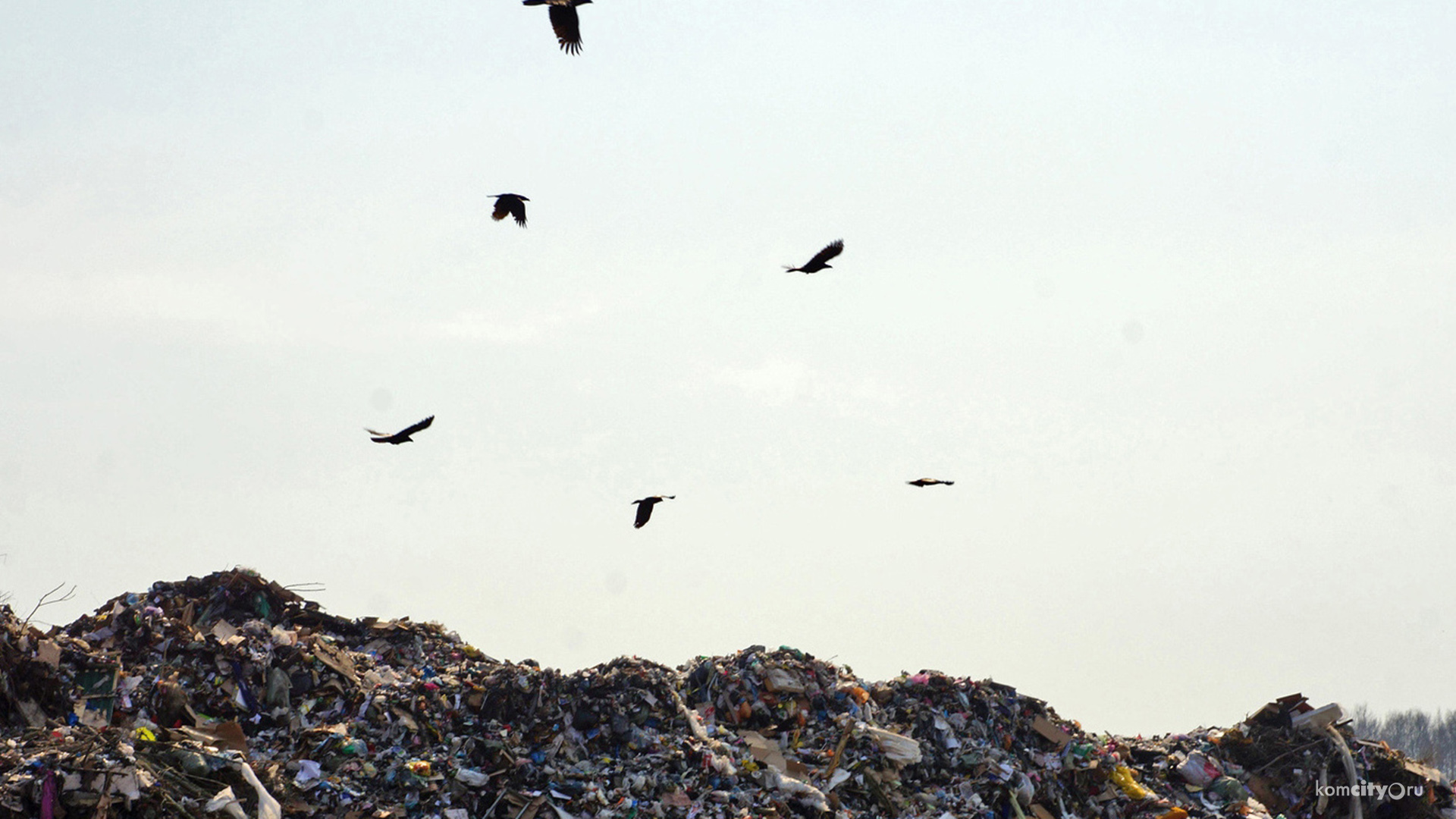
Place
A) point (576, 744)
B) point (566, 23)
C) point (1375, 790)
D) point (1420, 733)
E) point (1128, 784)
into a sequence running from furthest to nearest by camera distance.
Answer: point (1420, 733) → point (1375, 790) → point (1128, 784) → point (576, 744) → point (566, 23)

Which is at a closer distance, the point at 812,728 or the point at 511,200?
the point at 511,200

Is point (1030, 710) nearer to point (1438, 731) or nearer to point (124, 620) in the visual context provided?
point (124, 620)

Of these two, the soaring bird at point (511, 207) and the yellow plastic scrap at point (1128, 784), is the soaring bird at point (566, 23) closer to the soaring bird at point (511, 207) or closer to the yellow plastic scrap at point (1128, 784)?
the soaring bird at point (511, 207)

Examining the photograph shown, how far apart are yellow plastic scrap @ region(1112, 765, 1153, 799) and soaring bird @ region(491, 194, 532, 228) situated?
803 centimetres

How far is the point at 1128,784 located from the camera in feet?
38.8

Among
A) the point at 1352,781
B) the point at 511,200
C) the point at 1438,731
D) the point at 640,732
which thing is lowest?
the point at 1438,731

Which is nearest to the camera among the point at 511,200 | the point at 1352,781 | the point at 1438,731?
the point at 511,200

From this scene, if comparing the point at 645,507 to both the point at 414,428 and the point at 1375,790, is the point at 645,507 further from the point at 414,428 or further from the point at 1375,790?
the point at 1375,790

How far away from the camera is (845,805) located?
10.5 metres

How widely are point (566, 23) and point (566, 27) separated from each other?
0.09 feet

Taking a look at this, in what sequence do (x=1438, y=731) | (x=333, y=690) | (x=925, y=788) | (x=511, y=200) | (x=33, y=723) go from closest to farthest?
(x=511, y=200), (x=33, y=723), (x=925, y=788), (x=333, y=690), (x=1438, y=731)

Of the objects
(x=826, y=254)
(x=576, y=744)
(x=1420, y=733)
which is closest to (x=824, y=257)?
(x=826, y=254)

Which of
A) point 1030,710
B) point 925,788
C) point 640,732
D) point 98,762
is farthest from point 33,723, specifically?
point 1030,710

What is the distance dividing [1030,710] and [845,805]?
295 cm
